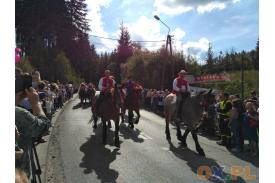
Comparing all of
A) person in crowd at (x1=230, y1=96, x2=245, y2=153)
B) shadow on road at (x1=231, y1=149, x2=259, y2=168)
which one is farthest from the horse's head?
shadow on road at (x1=231, y1=149, x2=259, y2=168)

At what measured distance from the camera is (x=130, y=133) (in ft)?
46.8

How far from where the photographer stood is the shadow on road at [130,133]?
1284 cm

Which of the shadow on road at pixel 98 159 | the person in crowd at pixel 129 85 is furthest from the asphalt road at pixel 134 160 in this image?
the person in crowd at pixel 129 85

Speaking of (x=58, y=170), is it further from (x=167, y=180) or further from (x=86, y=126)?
(x=86, y=126)

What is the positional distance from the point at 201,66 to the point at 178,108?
2874 centimetres

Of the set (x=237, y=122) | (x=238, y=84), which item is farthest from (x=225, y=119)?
(x=238, y=84)

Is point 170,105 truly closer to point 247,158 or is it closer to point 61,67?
point 247,158

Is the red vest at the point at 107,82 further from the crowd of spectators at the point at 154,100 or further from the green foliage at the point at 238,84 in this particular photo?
the green foliage at the point at 238,84

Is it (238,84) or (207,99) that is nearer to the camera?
(207,99)

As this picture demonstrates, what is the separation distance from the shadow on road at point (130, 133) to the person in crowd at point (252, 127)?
3372mm

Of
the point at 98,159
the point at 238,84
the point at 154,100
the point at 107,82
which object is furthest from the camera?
the point at 238,84

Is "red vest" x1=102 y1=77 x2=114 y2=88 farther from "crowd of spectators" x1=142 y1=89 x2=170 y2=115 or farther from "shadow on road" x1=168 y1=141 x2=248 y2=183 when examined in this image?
"crowd of spectators" x1=142 y1=89 x2=170 y2=115

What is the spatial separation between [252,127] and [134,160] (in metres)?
3.97

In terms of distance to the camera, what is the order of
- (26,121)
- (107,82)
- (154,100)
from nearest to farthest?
1. (26,121)
2. (107,82)
3. (154,100)
